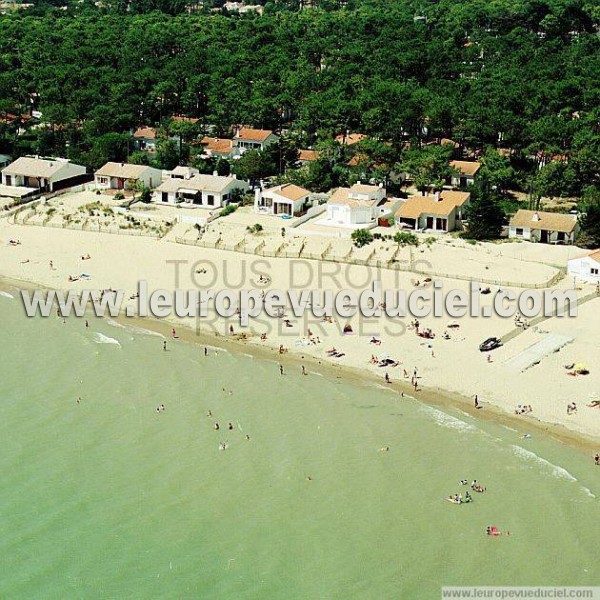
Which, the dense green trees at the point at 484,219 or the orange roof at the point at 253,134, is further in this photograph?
the orange roof at the point at 253,134

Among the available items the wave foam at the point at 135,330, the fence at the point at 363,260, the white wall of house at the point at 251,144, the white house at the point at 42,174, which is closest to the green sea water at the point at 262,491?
the wave foam at the point at 135,330

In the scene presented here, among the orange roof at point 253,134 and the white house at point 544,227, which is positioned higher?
the orange roof at point 253,134

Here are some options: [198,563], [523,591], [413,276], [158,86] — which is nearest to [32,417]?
[198,563]

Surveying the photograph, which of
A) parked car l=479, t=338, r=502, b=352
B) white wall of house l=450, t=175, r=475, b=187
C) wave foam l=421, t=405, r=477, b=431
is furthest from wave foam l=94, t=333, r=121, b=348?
white wall of house l=450, t=175, r=475, b=187

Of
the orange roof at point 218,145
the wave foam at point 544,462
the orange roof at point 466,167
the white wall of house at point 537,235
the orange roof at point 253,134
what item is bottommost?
the wave foam at point 544,462

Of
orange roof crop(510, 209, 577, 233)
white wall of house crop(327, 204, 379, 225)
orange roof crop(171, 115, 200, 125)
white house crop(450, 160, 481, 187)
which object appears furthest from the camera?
orange roof crop(171, 115, 200, 125)

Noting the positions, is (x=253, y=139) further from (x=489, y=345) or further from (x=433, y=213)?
(x=489, y=345)

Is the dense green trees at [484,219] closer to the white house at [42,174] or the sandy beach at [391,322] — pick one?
the sandy beach at [391,322]

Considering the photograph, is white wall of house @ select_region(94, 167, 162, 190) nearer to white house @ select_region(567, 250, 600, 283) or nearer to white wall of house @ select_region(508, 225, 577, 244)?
white wall of house @ select_region(508, 225, 577, 244)
